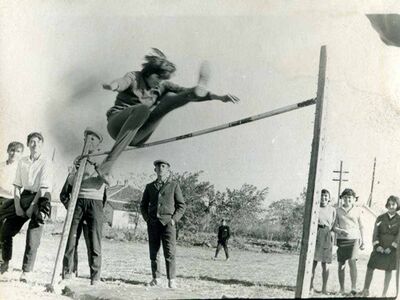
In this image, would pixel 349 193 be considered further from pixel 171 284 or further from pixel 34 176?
pixel 34 176

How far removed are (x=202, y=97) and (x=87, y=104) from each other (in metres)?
1.02

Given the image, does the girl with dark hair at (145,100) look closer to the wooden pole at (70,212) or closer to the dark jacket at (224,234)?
the wooden pole at (70,212)

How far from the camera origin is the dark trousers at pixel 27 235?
14.7ft

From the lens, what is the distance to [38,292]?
14.4 ft

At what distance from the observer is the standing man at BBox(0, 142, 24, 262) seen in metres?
4.57

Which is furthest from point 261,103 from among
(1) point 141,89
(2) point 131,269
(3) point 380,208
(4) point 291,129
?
(2) point 131,269

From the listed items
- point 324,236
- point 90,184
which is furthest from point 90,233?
point 324,236

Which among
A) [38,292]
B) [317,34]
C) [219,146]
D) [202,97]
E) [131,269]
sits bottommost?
[38,292]

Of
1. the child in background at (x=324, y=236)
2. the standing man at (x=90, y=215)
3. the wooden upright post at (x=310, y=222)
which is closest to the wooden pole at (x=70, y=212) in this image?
the standing man at (x=90, y=215)

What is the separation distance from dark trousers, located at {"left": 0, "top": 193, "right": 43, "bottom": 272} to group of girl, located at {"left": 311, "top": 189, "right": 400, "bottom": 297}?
247 cm

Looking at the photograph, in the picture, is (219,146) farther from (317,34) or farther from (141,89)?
(317,34)

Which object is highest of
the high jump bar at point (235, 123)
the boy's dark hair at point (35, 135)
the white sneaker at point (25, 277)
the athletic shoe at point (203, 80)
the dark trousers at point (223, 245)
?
the athletic shoe at point (203, 80)

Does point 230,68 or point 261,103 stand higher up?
point 230,68

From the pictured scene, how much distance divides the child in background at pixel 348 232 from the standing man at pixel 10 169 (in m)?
2.92
